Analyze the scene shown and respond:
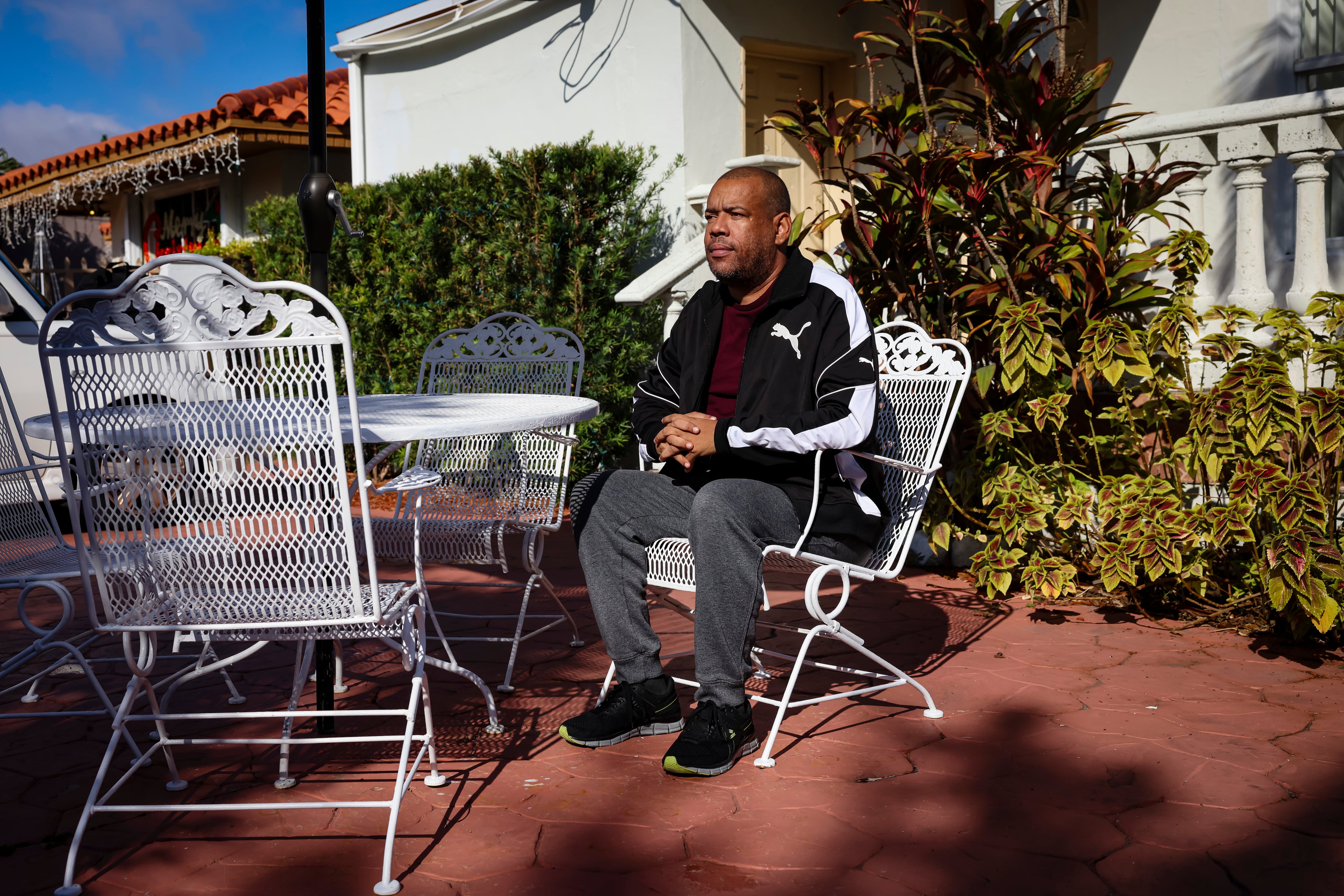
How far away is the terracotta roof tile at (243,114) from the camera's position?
1234cm

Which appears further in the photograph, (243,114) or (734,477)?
(243,114)

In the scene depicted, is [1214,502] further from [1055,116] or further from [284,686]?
[284,686]

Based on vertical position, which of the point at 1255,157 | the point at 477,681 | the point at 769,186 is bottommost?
the point at 477,681

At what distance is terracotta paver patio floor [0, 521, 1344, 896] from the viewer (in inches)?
91.3

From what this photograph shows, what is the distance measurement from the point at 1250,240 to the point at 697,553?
3.24 metres

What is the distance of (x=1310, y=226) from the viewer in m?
4.45

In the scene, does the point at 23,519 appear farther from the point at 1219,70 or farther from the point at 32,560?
the point at 1219,70

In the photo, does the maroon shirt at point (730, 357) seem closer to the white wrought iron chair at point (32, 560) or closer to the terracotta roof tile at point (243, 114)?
the white wrought iron chair at point (32, 560)

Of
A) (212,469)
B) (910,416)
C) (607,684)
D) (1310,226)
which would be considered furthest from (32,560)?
(1310,226)

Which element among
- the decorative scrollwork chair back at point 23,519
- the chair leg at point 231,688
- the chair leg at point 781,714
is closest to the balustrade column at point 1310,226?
the chair leg at point 781,714

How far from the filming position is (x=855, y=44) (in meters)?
8.52

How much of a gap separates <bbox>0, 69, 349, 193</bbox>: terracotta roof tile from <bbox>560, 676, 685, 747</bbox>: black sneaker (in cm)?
975

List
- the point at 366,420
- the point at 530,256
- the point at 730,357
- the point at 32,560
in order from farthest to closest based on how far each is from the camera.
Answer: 1. the point at 530,256
2. the point at 730,357
3. the point at 32,560
4. the point at 366,420

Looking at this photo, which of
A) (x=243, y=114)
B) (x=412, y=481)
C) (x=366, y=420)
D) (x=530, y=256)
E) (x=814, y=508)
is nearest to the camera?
(x=412, y=481)
